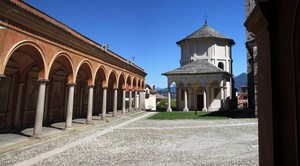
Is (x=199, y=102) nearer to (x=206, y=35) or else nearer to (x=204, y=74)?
(x=204, y=74)

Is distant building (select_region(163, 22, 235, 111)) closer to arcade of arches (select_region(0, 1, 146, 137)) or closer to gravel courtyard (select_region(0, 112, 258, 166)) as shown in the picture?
arcade of arches (select_region(0, 1, 146, 137))

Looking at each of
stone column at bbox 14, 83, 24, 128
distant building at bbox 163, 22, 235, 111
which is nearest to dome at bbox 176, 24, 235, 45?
distant building at bbox 163, 22, 235, 111

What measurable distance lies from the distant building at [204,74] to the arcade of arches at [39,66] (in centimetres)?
1299

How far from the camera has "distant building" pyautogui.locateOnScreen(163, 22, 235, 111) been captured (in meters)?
30.2

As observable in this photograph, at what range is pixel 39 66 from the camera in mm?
11242

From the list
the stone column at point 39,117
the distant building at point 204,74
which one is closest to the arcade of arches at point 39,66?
the stone column at point 39,117

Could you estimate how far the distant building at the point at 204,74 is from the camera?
3017 cm

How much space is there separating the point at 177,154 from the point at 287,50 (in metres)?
6.04

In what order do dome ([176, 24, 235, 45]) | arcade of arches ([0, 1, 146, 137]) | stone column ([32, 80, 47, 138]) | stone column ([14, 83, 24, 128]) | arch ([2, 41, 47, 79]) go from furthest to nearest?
dome ([176, 24, 235, 45]) < stone column ([14, 83, 24, 128]) < stone column ([32, 80, 47, 138]) < arch ([2, 41, 47, 79]) < arcade of arches ([0, 1, 146, 137])

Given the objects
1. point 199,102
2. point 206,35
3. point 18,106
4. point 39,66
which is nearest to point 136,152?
point 39,66

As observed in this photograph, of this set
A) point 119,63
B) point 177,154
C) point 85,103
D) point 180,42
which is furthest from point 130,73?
point 177,154

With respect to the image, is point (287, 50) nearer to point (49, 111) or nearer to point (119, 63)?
point (49, 111)

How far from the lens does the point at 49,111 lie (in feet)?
55.6

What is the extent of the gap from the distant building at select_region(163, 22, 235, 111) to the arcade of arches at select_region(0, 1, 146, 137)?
13.0m
